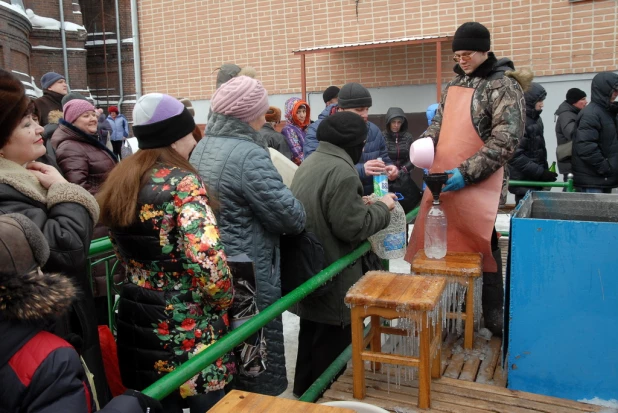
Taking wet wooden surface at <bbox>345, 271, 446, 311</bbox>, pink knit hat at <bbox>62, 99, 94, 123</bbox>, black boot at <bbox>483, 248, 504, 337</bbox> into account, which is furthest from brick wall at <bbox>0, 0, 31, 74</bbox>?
wet wooden surface at <bbox>345, 271, 446, 311</bbox>

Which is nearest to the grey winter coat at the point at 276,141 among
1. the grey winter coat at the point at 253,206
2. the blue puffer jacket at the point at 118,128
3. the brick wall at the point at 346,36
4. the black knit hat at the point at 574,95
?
the grey winter coat at the point at 253,206

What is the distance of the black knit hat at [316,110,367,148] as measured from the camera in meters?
3.31

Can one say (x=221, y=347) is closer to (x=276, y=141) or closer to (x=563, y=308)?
(x=563, y=308)

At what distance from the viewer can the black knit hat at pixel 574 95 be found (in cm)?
723

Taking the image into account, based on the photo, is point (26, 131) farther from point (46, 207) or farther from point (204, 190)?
point (204, 190)

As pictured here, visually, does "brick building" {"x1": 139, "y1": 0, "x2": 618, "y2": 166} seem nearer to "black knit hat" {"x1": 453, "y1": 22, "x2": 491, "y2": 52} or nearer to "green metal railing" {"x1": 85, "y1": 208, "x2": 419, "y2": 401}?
"black knit hat" {"x1": 453, "y1": 22, "x2": 491, "y2": 52}

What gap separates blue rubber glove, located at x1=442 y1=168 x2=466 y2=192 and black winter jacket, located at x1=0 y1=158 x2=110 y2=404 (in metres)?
2.09

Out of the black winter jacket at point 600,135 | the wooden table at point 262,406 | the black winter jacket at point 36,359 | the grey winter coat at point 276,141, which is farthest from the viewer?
the black winter jacket at point 600,135

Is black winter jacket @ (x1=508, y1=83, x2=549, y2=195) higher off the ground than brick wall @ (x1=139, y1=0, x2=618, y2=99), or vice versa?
brick wall @ (x1=139, y1=0, x2=618, y2=99)

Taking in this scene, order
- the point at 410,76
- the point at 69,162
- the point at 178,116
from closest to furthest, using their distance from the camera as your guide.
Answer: the point at 178,116
the point at 69,162
the point at 410,76

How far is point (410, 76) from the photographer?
1079 cm

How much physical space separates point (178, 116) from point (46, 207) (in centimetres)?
65

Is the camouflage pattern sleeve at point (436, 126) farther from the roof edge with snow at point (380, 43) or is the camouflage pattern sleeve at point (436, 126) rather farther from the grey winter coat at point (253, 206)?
the roof edge with snow at point (380, 43)

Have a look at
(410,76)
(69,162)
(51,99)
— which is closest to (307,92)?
(410,76)
